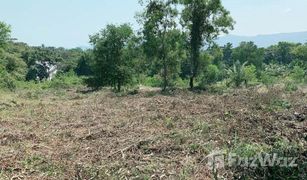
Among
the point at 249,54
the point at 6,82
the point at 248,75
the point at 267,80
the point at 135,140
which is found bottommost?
the point at 267,80

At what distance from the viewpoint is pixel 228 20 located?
85.5ft

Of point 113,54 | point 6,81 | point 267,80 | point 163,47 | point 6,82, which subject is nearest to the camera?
point 163,47

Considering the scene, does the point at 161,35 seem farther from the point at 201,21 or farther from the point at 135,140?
the point at 135,140

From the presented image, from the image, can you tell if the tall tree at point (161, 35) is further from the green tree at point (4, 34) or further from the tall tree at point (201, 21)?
the green tree at point (4, 34)

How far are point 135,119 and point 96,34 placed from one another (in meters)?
19.5

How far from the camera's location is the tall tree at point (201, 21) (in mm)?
25938

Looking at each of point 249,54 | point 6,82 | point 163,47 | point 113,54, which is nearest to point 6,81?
point 6,82

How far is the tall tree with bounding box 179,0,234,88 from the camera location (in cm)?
2594

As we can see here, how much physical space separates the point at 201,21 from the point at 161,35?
2671 millimetres

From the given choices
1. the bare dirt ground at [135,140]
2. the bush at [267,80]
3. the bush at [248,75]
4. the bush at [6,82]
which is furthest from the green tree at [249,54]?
the bare dirt ground at [135,140]

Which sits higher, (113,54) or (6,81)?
(113,54)

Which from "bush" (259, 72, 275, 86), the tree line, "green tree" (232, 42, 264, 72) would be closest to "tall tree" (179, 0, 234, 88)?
the tree line

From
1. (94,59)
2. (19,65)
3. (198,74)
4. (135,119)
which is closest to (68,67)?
(19,65)

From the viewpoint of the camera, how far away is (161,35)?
2616 cm
